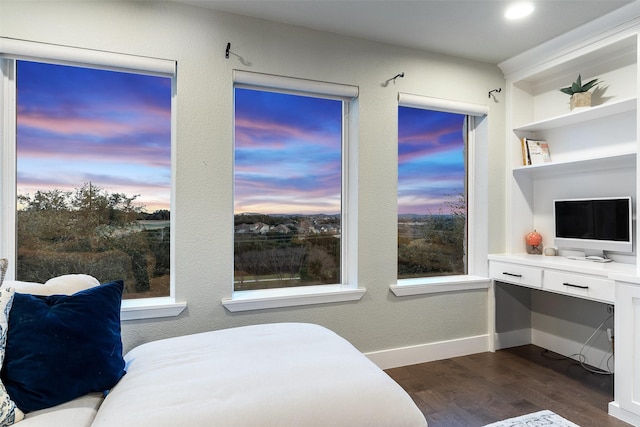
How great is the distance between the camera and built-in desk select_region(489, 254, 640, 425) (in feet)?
6.62

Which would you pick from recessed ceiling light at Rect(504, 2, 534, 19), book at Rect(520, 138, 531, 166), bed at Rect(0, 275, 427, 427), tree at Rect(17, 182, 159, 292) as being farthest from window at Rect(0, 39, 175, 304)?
book at Rect(520, 138, 531, 166)

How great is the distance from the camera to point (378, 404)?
4.36ft

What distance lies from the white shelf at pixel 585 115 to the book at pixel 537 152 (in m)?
0.13

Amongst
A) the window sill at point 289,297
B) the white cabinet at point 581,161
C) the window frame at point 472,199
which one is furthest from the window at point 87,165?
the white cabinet at point 581,161

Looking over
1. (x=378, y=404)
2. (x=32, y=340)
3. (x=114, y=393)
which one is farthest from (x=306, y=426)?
(x=32, y=340)

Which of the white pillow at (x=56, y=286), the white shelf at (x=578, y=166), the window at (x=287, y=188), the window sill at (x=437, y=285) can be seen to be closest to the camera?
the white pillow at (x=56, y=286)

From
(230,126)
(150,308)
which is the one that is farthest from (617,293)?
(150,308)

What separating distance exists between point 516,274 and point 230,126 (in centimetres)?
253

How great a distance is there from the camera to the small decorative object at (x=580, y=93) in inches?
105

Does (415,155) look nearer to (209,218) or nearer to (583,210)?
(583,210)

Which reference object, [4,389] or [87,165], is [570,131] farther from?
A: [4,389]

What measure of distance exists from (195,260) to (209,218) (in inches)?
11.3

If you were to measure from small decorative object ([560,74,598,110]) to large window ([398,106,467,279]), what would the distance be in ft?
2.71

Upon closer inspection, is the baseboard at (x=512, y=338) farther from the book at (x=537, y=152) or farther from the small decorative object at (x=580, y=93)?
the small decorative object at (x=580, y=93)
